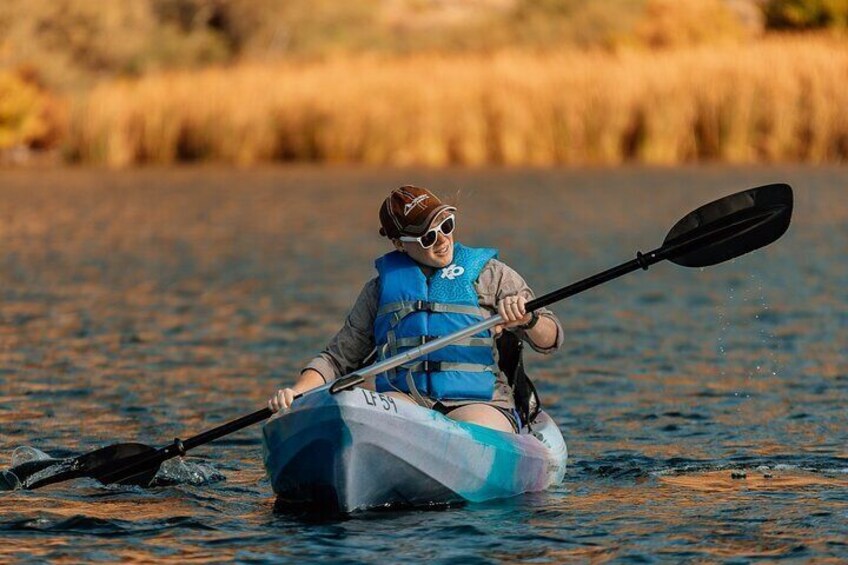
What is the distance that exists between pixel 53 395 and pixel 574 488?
3.70 m

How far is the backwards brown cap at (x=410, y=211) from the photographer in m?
6.98

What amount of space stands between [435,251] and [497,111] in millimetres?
22300

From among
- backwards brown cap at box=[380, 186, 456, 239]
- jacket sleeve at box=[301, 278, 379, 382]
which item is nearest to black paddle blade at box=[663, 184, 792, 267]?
backwards brown cap at box=[380, 186, 456, 239]

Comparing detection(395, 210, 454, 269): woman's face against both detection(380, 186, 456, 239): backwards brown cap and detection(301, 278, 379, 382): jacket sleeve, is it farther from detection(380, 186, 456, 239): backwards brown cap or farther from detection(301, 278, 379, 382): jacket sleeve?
detection(301, 278, 379, 382): jacket sleeve

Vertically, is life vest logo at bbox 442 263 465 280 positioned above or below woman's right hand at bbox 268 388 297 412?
above

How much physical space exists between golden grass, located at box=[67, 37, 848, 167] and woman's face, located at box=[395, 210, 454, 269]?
2063 cm

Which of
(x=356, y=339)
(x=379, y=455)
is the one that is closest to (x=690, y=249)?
(x=356, y=339)

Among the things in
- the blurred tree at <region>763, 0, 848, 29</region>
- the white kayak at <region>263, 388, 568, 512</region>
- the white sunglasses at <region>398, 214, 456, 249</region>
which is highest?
the blurred tree at <region>763, 0, 848, 29</region>

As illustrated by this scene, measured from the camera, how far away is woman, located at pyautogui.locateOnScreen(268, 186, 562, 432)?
7.06 metres

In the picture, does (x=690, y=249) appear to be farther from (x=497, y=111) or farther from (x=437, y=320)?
(x=497, y=111)

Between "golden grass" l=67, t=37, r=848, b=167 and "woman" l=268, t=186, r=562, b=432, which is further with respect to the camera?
"golden grass" l=67, t=37, r=848, b=167

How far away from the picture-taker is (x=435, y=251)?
7164 mm

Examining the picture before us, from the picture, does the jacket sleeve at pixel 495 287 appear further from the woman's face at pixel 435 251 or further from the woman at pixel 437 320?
the woman's face at pixel 435 251

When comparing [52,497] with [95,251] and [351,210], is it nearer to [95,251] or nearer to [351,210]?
[95,251]
